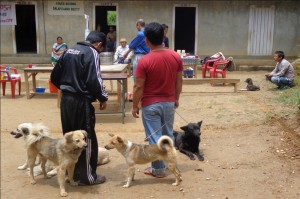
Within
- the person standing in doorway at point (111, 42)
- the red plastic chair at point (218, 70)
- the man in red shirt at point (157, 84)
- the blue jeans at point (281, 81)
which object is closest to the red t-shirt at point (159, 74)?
the man in red shirt at point (157, 84)

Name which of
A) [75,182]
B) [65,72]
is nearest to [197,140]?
[75,182]

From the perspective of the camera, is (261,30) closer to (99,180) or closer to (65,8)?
(65,8)

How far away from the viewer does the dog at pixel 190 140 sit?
5.45 meters

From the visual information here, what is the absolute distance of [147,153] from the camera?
14.7 feet

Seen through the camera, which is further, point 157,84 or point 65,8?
point 65,8

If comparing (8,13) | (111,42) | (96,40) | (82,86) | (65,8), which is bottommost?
(82,86)

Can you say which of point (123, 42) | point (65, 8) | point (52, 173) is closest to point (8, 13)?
point (65, 8)

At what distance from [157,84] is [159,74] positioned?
0.13 meters

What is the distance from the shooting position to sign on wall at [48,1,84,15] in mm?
14586

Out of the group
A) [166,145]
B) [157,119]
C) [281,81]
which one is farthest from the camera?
[281,81]

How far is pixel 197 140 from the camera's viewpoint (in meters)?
5.50

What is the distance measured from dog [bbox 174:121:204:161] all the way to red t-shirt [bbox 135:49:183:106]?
1091mm

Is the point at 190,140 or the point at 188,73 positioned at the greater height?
the point at 188,73

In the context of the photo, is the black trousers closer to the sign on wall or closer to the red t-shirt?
the red t-shirt
